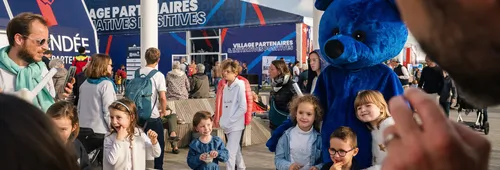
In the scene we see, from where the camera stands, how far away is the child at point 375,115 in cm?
294

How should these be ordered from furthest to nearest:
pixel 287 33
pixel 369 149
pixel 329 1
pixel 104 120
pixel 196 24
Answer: pixel 196 24 < pixel 287 33 < pixel 104 120 < pixel 329 1 < pixel 369 149

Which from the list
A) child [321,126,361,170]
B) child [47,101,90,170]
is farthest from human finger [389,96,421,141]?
child [47,101,90,170]

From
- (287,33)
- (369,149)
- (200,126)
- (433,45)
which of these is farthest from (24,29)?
(287,33)

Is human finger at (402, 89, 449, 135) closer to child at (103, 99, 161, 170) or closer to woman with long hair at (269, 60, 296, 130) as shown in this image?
child at (103, 99, 161, 170)

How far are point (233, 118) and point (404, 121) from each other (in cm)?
459

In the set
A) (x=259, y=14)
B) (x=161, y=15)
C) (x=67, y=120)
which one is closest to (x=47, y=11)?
(x=67, y=120)

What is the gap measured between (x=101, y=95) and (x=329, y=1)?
2100 millimetres

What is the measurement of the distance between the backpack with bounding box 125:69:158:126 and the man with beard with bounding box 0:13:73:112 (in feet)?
5.77

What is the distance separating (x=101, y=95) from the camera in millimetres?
4250

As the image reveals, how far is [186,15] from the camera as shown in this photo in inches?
920

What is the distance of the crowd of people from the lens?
58cm

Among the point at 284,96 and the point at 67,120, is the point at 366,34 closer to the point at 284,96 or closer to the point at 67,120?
the point at 67,120

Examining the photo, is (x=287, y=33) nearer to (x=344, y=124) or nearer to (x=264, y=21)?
(x=264, y=21)

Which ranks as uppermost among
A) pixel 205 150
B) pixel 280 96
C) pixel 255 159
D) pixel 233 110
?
pixel 280 96
